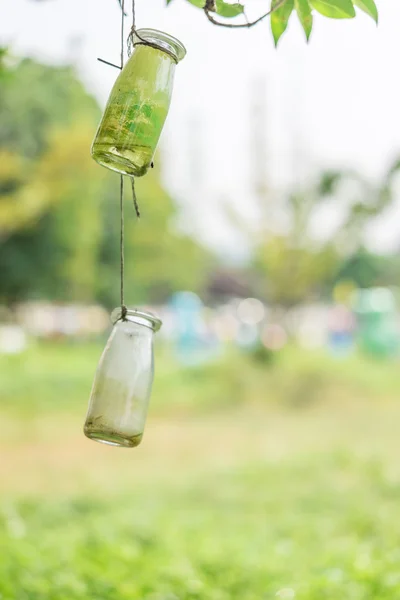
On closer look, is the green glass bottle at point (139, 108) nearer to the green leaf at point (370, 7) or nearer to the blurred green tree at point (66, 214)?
the green leaf at point (370, 7)

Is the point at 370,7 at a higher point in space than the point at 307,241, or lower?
lower

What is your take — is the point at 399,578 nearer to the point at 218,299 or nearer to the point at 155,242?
the point at 155,242

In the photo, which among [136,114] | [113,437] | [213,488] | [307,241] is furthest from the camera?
[307,241]

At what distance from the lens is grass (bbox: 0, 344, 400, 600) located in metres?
2.01

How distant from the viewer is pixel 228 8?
925 millimetres

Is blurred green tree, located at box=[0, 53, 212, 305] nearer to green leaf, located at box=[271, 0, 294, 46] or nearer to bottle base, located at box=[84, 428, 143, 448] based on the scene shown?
green leaf, located at box=[271, 0, 294, 46]

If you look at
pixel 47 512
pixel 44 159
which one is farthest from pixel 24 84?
pixel 47 512

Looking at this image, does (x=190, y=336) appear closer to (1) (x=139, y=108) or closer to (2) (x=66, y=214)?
(2) (x=66, y=214)

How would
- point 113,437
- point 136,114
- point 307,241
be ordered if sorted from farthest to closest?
point 307,241 < point 113,437 < point 136,114

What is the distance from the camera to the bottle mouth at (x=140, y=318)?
0.93m

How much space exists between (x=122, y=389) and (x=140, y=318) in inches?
3.7

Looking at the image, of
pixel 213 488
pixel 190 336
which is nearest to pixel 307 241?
pixel 190 336

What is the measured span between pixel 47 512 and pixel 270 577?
4.65 ft

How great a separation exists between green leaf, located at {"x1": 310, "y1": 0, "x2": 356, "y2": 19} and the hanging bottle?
428 mm
